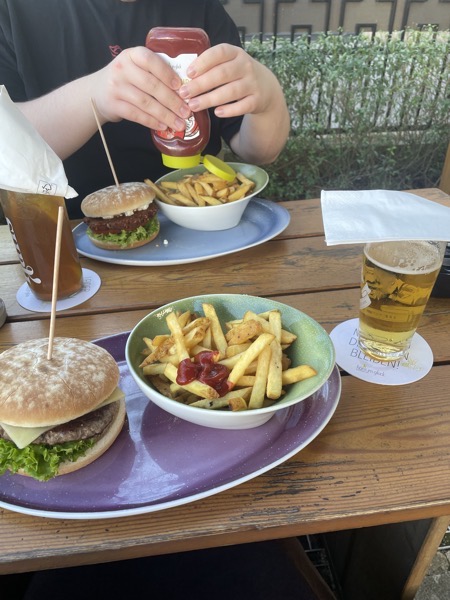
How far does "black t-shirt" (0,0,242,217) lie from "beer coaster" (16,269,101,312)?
2.75ft

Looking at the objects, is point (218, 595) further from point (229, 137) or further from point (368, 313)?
point (229, 137)

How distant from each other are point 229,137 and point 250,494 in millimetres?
1889

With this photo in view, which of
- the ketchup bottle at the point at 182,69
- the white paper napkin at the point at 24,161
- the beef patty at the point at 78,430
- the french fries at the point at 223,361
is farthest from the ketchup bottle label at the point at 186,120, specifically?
the beef patty at the point at 78,430

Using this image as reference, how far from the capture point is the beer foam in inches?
38.1

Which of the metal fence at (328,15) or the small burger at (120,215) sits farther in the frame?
the metal fence at (328,15)

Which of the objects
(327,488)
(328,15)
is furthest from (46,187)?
(328,15)

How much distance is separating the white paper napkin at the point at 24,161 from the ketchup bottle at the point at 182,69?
0.44 metres

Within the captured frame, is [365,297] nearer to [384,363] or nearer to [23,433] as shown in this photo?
[384,363]

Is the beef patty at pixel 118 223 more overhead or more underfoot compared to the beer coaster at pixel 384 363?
A: more overhead

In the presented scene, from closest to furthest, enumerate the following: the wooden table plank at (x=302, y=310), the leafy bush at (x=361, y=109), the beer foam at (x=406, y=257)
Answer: the beer foam at (x=406, y=257), the wooden table plank at (x=302, y=310), the leafy bush at (x=361, y=109)

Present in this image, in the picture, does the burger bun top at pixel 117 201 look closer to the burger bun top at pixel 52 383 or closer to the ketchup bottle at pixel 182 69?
the ketchup bottle at pixel 182 69

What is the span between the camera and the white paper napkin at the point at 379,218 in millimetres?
799

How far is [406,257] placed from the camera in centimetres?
99

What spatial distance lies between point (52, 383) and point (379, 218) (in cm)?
67
